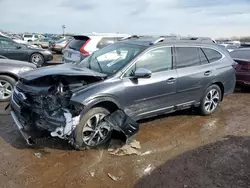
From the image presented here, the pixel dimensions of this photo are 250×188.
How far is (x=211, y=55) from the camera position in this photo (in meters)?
6.42

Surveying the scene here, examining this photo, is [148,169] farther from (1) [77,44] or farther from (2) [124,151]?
(1) [77,44]

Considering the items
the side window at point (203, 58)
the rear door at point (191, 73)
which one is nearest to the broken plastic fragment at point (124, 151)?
the rear door at point (191, 73)

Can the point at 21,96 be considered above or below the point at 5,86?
above

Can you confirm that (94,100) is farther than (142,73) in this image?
No

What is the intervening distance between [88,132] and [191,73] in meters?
2.51

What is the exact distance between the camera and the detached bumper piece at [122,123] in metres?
4.57

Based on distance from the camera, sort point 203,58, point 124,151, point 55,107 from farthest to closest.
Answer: point 203,58 < point 124,151 < point 55,107

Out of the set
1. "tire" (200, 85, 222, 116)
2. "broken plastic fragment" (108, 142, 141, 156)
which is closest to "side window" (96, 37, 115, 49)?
"tire" (200, 85, 222, 116)

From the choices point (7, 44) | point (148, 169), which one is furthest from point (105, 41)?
point (148, 169)

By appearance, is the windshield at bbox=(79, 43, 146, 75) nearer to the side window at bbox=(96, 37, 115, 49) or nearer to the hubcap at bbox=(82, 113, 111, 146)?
the hubcap at bbox=(82, 113, 111, 146)

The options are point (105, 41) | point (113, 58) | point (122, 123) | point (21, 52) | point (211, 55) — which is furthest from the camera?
point (21, 52)

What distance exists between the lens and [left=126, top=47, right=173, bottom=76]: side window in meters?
5.08

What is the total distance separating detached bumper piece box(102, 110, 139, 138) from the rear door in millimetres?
1433

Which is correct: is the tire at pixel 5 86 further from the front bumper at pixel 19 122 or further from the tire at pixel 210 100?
the tire at pixel 210 100
